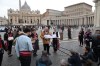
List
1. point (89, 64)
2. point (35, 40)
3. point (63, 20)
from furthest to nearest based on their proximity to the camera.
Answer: point (63, 20), point (35, 40), point (89, 64)

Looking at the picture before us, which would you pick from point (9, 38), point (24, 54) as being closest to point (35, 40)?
point (9, 38)

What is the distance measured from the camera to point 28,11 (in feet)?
511

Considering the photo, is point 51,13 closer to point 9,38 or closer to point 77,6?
point 77,6

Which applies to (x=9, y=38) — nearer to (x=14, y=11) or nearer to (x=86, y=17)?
(x=86, y=17)

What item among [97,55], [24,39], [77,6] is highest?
[77,6]

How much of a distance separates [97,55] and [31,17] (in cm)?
15103

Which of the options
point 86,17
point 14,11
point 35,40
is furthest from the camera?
point 14,11

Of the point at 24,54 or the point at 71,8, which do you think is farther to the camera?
the point at 71,8

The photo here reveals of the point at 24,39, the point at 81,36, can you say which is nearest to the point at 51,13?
the point at 81,36

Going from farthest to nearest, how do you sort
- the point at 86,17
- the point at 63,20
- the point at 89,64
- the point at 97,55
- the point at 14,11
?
the point at 14,11
the point at 63,20
the point at 86,17
the point at 97,55
the point at 89,64

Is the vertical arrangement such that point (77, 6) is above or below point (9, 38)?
above

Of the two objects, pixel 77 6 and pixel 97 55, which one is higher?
pixel 77 6

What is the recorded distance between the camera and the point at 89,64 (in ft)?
20.1

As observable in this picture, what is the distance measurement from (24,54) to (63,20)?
126m
